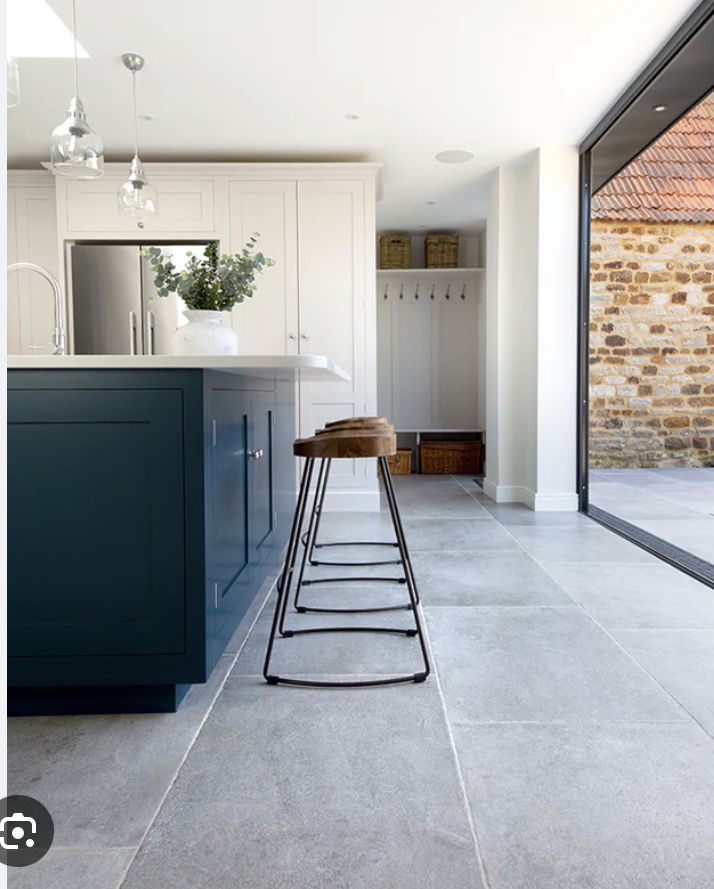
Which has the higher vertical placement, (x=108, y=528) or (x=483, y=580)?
(x=108, y=528)

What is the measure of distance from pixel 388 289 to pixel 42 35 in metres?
4.41

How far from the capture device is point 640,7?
2893 mm

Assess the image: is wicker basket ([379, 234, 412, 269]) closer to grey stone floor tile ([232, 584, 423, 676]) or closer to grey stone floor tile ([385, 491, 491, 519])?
grey stone floor tile ([385, 491, 491, 519])

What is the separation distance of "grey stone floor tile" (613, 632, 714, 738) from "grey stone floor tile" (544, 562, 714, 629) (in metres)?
0.10

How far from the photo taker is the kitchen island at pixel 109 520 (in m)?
1.56

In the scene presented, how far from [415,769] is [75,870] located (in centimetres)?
67

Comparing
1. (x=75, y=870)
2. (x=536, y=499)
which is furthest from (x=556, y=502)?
(x=75, y=870)

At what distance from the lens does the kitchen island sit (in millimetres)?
1562

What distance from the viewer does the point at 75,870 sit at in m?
1.10

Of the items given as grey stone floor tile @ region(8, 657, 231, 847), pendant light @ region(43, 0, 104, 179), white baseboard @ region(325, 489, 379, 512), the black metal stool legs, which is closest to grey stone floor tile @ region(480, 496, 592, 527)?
white baseboard @ region(325, 489, 379, 512)

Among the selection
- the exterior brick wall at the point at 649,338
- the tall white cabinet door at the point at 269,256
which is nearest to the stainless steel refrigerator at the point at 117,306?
the tall white cabinet door at the point at 269,256

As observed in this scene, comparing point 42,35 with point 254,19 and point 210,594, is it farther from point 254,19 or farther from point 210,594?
point 210,594

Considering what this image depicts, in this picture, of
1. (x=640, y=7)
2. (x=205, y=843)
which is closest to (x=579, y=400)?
(x=640, y=7)

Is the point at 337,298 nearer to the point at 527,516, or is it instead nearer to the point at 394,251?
the point at 527,516
